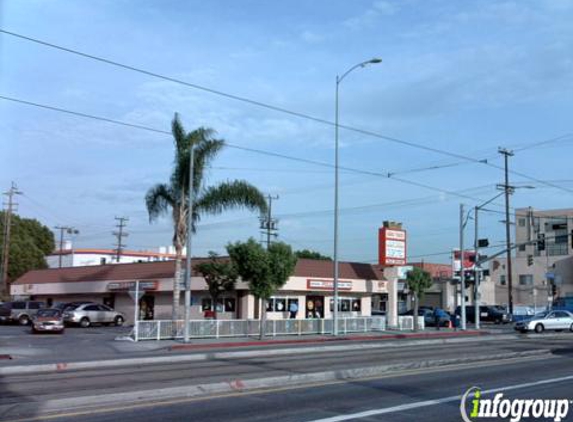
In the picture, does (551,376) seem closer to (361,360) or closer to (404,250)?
(361,360)

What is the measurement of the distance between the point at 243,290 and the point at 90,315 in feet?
35.8

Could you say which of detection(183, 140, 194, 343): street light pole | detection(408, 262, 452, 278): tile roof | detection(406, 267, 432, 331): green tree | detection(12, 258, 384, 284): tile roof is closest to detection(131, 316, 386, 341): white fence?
detection(183, 140, 194, 343): street light pole

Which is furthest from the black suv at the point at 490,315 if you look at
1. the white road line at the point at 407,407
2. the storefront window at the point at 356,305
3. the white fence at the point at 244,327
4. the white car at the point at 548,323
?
the white road line at the point at 407,407

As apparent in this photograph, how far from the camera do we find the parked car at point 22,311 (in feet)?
Result: 150

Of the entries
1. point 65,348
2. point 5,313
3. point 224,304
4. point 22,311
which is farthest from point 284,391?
point 5,313

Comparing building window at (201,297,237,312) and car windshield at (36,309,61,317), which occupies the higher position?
building window at (201,297,237,312)

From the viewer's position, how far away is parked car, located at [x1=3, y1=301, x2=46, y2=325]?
4569 cm

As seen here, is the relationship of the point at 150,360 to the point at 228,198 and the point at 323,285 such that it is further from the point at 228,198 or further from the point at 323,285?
the point at 323,285

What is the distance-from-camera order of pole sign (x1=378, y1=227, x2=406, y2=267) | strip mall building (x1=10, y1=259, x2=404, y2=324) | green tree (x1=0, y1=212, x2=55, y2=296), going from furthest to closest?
1. green tree (x1=0, y1=212, x2=55, y2=296)
2. pole sign (x1=378, y1=227, x2=406, y2=267)
3. strip mall building (x1=10, y1=259, x2=404, y2=324)

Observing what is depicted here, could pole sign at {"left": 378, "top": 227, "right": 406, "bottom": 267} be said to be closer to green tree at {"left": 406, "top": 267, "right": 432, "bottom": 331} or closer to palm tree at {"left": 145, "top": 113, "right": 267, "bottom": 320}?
green tree at {"left": 406, "top": 267, "right": 432, "bottom": 331}

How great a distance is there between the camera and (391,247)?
145ft

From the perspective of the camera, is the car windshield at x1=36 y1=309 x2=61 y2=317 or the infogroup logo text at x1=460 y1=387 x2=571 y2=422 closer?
the infogroup logo text at x1=460 y1=387 x2=571 y2=422

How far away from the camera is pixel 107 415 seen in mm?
10180

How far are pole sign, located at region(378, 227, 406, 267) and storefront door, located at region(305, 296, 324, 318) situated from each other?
504 centimetres
